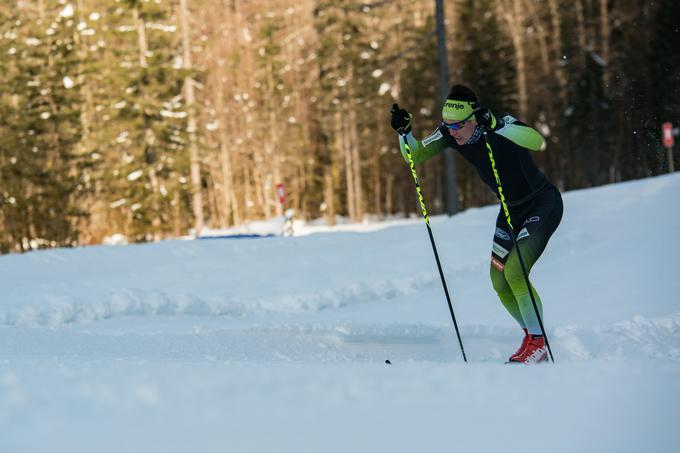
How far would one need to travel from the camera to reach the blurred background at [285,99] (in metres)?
25.5

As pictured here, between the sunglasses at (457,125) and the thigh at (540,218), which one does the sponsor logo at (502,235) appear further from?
the sunglasses at (457,125)

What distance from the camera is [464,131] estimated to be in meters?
5.33

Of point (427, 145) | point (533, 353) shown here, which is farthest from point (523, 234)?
point (427, 145)

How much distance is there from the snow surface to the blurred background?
135 inches

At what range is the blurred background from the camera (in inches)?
1003

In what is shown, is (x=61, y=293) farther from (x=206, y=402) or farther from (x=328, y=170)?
(x=328, y=170)

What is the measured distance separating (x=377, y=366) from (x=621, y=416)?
1.49 metres

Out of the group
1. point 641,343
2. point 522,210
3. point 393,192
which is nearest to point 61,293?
point 522,210

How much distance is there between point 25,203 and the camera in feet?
74.1

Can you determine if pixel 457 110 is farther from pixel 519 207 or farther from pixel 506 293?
pixel 506 293

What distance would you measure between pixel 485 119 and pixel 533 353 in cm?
175

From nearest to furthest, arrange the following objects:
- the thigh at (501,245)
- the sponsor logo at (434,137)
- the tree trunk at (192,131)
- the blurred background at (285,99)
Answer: the thigh at (501,245) → the sponsor logo at (434,137) → the blurred background at (285,99) → the tree trunk at (192,131)

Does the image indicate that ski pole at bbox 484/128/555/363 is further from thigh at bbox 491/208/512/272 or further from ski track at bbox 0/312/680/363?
ski track at bbox 0/312/680/363

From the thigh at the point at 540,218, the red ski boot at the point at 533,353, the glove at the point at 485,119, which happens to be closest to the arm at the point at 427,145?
the glove at the point at 485,119
